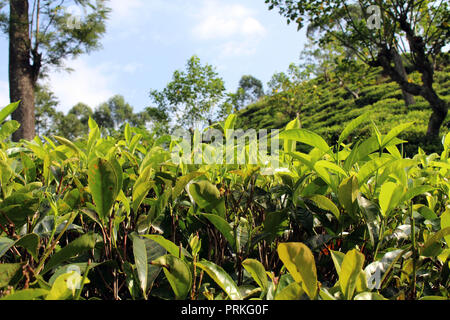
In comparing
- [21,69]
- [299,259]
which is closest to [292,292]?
[299,259]

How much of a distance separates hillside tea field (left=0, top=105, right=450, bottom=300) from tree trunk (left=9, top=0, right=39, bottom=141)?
555cm

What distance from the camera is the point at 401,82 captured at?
5902 mm

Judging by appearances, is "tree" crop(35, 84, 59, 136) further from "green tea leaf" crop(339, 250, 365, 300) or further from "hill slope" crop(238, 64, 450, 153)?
"green tea leaf" crop(339, 250, 365, 300)

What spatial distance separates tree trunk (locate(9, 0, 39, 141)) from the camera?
5375 millimetres

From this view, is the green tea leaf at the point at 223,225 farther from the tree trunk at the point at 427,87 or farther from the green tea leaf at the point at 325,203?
the tree trunk at the point at 427,87

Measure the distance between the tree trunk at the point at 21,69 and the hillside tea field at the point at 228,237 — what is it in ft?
18.2

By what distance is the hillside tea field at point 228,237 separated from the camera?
0.37 metres

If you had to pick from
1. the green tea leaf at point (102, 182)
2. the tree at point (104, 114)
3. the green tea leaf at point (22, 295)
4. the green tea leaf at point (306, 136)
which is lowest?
the green tea leaf at point (22, 295)

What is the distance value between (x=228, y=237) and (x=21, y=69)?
6767 mm

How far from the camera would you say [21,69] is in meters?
5.82

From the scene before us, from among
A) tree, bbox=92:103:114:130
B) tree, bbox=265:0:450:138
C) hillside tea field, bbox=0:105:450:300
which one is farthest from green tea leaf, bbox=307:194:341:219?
tree, bbox=92:103:114:130

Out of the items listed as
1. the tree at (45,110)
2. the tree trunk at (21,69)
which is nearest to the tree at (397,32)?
the tree trunk at (21,69)

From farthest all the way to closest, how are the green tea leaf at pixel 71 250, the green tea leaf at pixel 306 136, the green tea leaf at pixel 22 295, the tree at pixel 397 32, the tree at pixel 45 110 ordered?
1. the tree at pixel 45 110
2. the tree at pixel 397 32
3. the green tea leaf at pixel 306 136
4. the green tea leaf at pixel 71 250
5. the green tea leaf at pixel 22 295

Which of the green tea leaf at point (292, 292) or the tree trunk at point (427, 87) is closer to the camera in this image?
the green tea leaf at point (292, 292)
